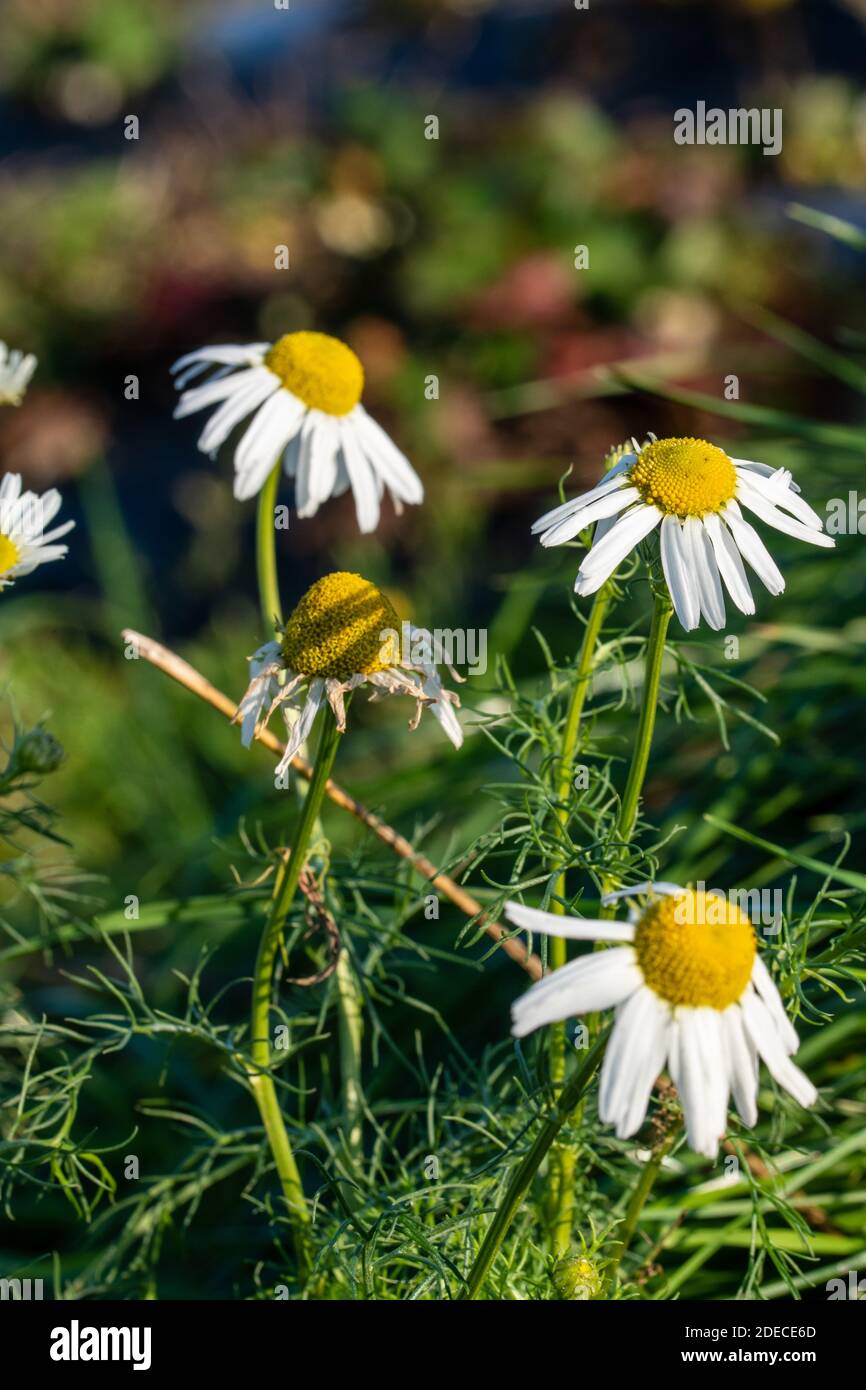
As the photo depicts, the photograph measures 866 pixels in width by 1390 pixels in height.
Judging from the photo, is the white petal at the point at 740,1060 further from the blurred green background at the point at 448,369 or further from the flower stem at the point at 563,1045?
the blurred green background at the point at 448,369

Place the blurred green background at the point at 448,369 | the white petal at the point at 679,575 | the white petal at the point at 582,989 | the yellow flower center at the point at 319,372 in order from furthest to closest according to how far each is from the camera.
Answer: the blurred green background at the point at 448,369 < the yellow flower center at the point at 319,372 < the white petal at the point at 679,575 < the white petal at the point at 582,989

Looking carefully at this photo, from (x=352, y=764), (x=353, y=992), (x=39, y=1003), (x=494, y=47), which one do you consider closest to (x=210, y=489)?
(x=352, y=764)

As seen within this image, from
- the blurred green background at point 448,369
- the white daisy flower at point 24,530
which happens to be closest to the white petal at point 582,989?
the white daisy flower at point 24,530

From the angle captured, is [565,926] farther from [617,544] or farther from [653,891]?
[617,544]

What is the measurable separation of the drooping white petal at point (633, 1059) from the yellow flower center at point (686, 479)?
→ 0.98 ft

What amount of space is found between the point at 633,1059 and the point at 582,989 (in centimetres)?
4

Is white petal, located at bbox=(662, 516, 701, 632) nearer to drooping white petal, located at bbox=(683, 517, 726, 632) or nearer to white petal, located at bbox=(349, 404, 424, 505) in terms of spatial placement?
drooping white petal, located at bbox=(683, 517, 726, 632)

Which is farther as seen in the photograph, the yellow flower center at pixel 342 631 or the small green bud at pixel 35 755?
the small green bud at pixel 35 755

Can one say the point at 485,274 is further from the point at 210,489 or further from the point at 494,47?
the point at 494,47

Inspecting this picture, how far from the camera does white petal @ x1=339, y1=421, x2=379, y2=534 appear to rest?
1077mm

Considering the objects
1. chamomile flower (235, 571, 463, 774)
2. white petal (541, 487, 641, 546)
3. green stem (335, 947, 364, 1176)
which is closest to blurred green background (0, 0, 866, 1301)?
green stem (335, 947, 364, 1176)

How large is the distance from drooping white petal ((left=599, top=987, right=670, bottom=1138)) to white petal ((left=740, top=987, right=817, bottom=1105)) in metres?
0.06

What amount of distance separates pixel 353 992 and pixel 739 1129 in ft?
1.04

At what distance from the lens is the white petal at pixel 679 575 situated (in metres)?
Result: 0.78
